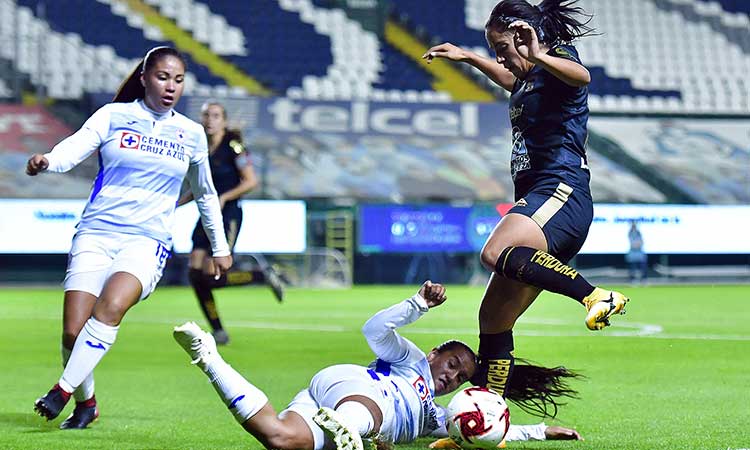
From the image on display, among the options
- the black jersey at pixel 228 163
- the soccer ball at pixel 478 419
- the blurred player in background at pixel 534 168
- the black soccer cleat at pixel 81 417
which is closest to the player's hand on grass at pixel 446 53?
the blurred player in background at pixel 534 168

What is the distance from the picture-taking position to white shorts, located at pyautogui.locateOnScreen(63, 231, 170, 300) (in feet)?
20.0

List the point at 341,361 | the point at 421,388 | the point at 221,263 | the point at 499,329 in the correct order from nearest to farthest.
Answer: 1. the point at 421,388
2. the point at 499,329
3. the point at 221,263
4. the point at 341,361

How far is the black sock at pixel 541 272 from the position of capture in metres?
5.09

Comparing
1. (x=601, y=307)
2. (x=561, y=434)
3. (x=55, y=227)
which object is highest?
(x=601, y=307)

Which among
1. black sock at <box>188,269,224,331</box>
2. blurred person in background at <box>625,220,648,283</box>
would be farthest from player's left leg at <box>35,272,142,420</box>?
blurred person in background at <box>625,220,648,283</box>

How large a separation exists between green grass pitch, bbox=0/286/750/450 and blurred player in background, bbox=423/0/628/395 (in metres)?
0.66

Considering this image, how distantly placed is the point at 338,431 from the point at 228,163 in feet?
24.8

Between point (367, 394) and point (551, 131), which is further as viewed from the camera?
point (551, 131)

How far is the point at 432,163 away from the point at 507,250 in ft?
72.5

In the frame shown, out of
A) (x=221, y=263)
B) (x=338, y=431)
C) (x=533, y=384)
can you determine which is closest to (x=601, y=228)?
(x=221, y=263)

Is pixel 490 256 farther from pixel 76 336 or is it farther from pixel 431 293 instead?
pixel 76 336

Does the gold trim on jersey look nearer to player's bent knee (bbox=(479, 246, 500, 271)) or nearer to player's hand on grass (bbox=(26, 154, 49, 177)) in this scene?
player's bent knee (bbox=(479, 246, 500, 271))

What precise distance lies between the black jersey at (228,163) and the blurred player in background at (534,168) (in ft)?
20.2

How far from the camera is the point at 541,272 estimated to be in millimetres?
5141
